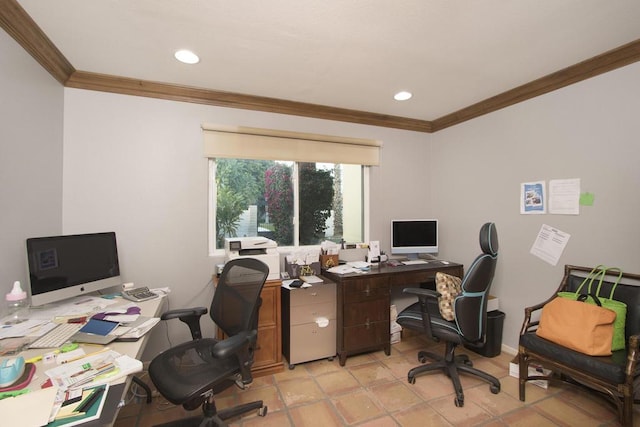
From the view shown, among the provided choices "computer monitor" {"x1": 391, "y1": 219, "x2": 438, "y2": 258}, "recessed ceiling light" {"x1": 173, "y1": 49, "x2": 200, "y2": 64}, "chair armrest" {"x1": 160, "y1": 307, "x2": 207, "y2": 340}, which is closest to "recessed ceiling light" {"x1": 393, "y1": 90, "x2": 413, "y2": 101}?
"computer monitor" {"x1": 391, "y1": 219, "x2": 438, "y2": 258}

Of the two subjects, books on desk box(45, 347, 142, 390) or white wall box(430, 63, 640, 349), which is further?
white wall box(430, 63, 640, 349)

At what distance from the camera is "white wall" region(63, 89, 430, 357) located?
2398mm

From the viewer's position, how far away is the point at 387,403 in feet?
7.06

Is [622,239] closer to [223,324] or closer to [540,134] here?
[540,134]

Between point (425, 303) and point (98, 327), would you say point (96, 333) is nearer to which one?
point (98, 327)

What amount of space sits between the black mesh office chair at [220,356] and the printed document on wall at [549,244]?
2.45m

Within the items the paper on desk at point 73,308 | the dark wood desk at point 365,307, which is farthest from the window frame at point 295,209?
the paper on desk at point 73,308

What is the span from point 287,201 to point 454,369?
2169 mm

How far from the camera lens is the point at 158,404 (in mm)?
2154

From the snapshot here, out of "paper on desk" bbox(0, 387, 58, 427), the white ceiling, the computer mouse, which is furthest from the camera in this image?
the white ceiling

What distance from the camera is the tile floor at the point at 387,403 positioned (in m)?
1.96

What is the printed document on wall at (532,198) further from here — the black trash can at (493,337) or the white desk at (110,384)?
the white desk at (110,384)

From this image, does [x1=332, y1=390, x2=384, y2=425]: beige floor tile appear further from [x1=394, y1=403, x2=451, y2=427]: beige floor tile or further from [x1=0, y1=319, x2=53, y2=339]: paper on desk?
[x1=0, y1=319, x2=53, y2=339]: paper on desk

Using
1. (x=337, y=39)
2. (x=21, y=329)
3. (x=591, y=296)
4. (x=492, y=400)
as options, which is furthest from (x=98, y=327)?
(x=591, y=296)
